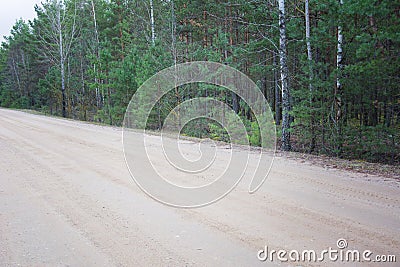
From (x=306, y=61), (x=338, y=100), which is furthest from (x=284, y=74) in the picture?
(x=338, y=100)

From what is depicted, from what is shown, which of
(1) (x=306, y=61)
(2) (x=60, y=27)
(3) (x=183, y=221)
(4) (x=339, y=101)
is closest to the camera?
(3) (x=183, y=221)

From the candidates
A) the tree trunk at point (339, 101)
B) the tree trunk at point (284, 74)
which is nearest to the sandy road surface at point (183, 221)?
the tree trunk at point (339, 101)

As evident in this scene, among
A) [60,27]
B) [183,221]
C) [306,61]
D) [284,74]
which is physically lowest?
[183,221]

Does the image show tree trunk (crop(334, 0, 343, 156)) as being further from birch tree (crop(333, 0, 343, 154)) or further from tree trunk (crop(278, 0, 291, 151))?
tree trunk (crop(278, 0, 291, 151))

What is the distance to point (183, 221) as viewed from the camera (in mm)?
3908

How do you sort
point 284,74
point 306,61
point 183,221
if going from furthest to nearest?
point 284,74, point 306,61, point 183,221

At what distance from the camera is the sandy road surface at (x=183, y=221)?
10.3 feet

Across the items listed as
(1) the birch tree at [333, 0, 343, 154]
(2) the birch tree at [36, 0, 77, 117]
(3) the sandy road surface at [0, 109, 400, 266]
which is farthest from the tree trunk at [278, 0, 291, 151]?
(2) the birch tree at [36, 0, 77, 117]

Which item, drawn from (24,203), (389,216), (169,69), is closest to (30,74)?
(169,69)

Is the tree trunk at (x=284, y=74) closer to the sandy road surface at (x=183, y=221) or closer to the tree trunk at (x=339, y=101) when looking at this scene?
the tree trunk at (x=339, y=101)

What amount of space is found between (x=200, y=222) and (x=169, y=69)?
10.8 metres

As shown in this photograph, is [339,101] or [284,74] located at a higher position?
[284,74]

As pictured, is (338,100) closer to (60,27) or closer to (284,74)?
(284,74)

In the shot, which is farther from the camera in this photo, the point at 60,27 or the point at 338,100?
the point at 60,27
